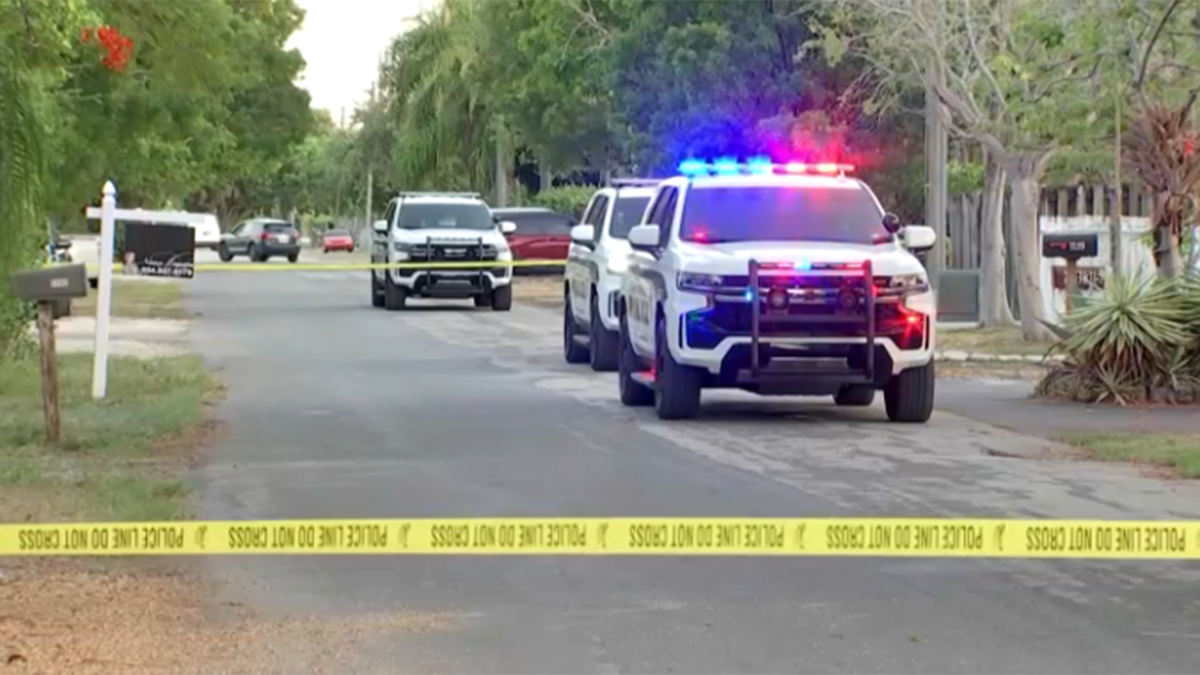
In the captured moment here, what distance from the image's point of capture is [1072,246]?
72.8 ft

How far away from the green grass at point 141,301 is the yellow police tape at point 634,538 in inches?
675

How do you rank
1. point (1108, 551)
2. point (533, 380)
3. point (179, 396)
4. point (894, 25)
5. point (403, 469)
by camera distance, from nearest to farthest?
point (1108, 551) < point (403, 469) < point (179, 396) < point (533, 380) < point (894, 25)

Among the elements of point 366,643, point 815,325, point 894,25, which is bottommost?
point 366,643

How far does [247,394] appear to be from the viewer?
17109mm

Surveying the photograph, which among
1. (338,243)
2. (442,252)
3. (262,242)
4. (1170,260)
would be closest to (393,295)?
(442,252)

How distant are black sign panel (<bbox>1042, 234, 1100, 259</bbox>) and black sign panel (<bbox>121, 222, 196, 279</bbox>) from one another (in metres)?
10.6

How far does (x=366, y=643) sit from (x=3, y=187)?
7.26 feet

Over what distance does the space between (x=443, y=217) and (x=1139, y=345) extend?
54.8 feet

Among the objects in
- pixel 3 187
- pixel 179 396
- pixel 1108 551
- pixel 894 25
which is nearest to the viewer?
pixel 3 187

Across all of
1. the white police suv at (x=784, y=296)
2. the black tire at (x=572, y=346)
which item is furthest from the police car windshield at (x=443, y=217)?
the white police suv at (x=784, y=296)

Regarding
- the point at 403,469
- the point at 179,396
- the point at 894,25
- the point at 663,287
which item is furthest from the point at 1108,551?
the point at 894,25

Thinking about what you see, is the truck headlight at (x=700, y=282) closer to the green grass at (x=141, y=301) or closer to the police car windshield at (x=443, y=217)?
the green grass at (x=141, y=301)

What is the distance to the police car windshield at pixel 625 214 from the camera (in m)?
19.7

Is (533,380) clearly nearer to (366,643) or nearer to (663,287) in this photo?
(663,287)
